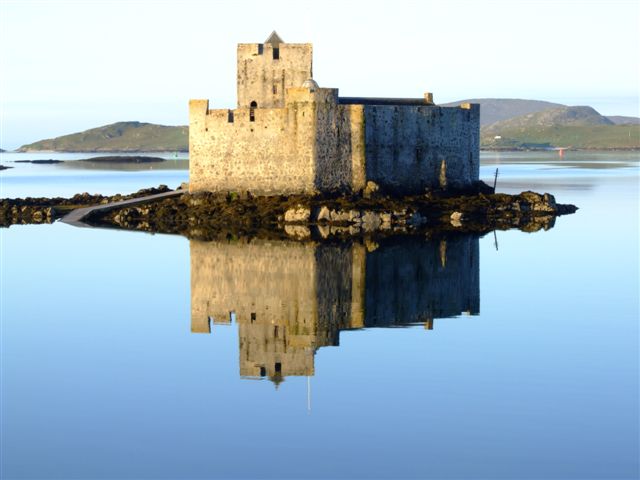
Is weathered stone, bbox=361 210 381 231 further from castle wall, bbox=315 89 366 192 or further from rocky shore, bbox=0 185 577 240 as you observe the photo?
castle wall, bbox=315 89 366 192

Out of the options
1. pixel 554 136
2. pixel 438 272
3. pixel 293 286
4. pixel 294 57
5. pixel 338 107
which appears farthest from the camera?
pixel 554 136

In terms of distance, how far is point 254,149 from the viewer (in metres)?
34.7

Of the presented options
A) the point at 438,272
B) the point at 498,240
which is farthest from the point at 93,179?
the point at 438,272

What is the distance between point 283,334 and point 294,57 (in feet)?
64.2

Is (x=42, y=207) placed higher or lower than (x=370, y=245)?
higher

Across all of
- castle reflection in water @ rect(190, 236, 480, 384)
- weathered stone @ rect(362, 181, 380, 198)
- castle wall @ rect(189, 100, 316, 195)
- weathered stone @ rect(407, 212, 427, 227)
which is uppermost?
castle wall @ rect(189, 100, 316, 195)

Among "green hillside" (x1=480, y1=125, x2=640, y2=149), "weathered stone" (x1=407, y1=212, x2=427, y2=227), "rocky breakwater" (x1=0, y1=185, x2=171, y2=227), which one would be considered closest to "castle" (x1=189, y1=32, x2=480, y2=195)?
"weathered stone" (x1=407, y1=212, x2=427, y2=227)

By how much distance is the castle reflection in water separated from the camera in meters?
18.0

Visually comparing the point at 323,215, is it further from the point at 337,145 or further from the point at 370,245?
the point at 370,245

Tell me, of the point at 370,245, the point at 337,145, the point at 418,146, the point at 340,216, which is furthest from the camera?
the point at 418,146

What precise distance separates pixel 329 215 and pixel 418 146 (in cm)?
440

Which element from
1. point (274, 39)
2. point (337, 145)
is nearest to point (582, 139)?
point (274, 39)

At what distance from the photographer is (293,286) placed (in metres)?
22.4

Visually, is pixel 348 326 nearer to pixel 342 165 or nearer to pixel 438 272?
pixel 438 272
